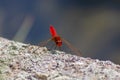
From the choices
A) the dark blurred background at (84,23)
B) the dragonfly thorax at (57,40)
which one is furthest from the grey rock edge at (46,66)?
the dark blurred background at (84,23)

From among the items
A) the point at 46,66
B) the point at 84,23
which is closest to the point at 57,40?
the point at 46,66

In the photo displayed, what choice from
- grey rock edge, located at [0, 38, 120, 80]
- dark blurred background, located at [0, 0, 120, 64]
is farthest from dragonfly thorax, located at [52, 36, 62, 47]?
dark blurred background, located at [0, 0, 120, 64]

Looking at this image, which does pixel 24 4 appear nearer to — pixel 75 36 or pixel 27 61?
pixel 75 36

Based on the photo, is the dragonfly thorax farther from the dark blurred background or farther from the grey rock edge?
the dark blurred background

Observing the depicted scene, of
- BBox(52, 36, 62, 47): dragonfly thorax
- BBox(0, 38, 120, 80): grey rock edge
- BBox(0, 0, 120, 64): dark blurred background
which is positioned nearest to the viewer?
BBox(0, 38, 120, 80): grey rock edge

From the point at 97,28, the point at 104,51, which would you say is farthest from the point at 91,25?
the point at 104,51

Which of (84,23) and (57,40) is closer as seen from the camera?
(57,40)

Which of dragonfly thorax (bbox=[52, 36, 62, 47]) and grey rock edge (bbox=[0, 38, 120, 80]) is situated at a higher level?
dragonfly thorax (bbox=[52, 36, 62, 47])

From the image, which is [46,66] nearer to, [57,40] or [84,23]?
[57,40]

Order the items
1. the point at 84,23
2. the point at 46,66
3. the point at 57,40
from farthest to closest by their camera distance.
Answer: the point at 84,23 → the point at 57,40 → the point at 46,66
